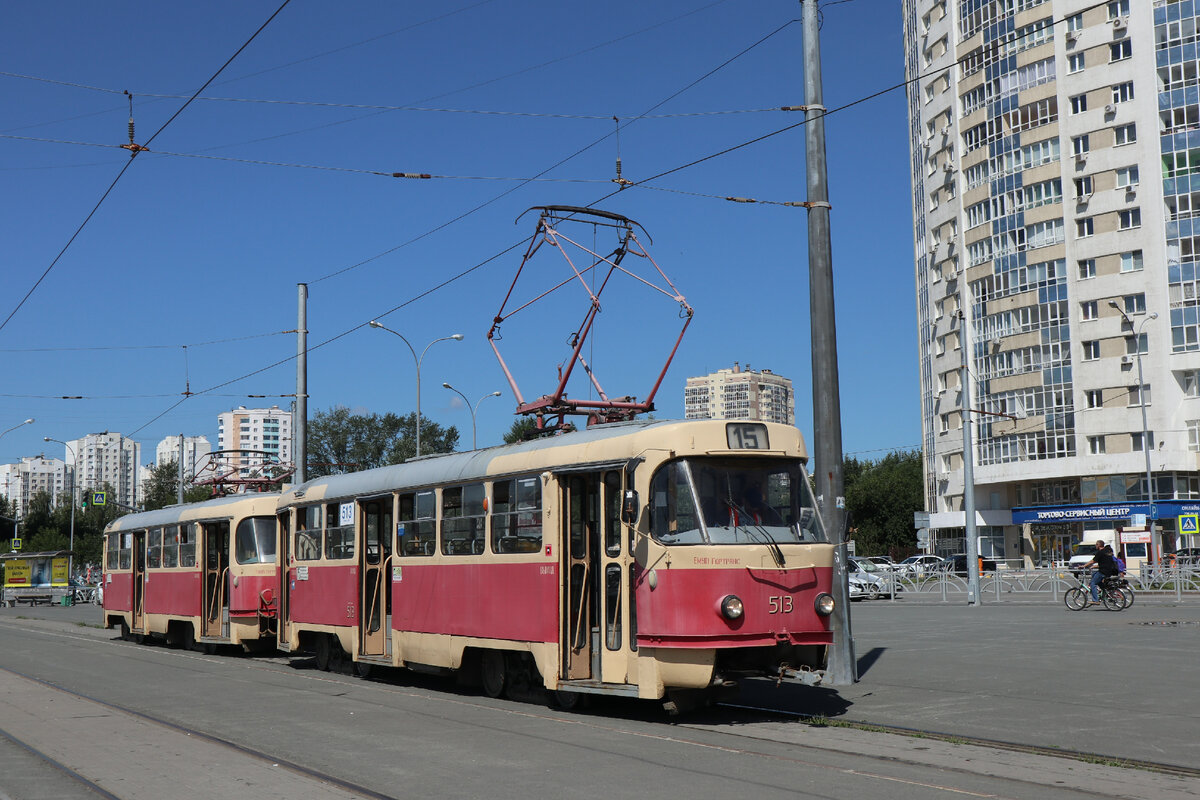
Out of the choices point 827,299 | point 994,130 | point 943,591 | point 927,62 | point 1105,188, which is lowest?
point 943,591

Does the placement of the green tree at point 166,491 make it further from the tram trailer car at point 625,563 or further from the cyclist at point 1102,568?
the tram trailer car at point 625,563

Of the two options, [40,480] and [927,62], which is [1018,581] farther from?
[40,480]

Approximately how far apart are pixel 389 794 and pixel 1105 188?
210ft

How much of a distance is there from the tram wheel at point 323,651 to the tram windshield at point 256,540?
356 cm

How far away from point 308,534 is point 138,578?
34.1 ft

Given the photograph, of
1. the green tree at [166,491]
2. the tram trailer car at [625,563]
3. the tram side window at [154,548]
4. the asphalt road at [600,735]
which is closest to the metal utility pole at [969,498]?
the asphalt road at [600,735]

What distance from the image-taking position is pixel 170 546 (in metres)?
25.4

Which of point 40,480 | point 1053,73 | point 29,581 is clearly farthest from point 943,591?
point 40,480

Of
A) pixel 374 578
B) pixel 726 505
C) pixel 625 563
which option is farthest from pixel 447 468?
pixel 726 505

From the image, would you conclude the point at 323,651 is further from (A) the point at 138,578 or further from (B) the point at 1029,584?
(B) the point at 1029,584

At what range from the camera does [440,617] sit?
15031 millimetres

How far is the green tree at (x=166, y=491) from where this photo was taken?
3322 inches

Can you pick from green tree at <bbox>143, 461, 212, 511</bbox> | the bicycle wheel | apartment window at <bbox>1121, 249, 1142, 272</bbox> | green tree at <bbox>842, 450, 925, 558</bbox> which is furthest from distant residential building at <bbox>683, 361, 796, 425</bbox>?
the bicycle wheel

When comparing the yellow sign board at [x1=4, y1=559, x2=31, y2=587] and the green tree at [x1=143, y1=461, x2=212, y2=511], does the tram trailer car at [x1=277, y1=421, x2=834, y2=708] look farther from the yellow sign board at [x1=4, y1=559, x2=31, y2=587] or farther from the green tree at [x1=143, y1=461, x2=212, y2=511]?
the green tree at [x1=143, y1=461, x2=212, y2=511]
